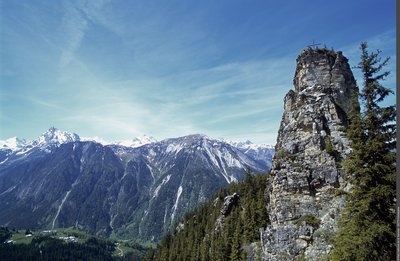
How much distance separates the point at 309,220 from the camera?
5341 cm

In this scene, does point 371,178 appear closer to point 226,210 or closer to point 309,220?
point 309,220

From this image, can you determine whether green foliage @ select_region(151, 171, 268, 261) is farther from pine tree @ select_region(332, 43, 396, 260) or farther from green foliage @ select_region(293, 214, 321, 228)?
pine tree @ select_region(332, 43, 396, 260)

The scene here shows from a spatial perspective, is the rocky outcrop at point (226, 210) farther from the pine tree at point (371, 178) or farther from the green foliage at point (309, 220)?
the pine tree at point (371, 178)

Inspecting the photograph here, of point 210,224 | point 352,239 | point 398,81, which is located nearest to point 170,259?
point 210,224

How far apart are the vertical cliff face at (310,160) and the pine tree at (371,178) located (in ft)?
90.8

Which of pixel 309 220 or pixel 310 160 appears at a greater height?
pixel 310 160

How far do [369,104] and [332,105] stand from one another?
39483 millimetres

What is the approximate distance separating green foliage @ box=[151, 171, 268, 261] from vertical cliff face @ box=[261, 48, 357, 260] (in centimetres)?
2056

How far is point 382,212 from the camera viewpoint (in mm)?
22156

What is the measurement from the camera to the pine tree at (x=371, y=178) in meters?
21.4

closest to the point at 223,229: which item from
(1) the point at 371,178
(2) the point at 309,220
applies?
(2) the point at 309,220

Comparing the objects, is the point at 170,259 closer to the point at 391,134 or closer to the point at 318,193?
the point at 318,193

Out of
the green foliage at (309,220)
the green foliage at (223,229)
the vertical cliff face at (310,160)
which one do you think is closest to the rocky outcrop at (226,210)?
the green foliage at (223,229)

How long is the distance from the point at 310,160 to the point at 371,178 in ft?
122
